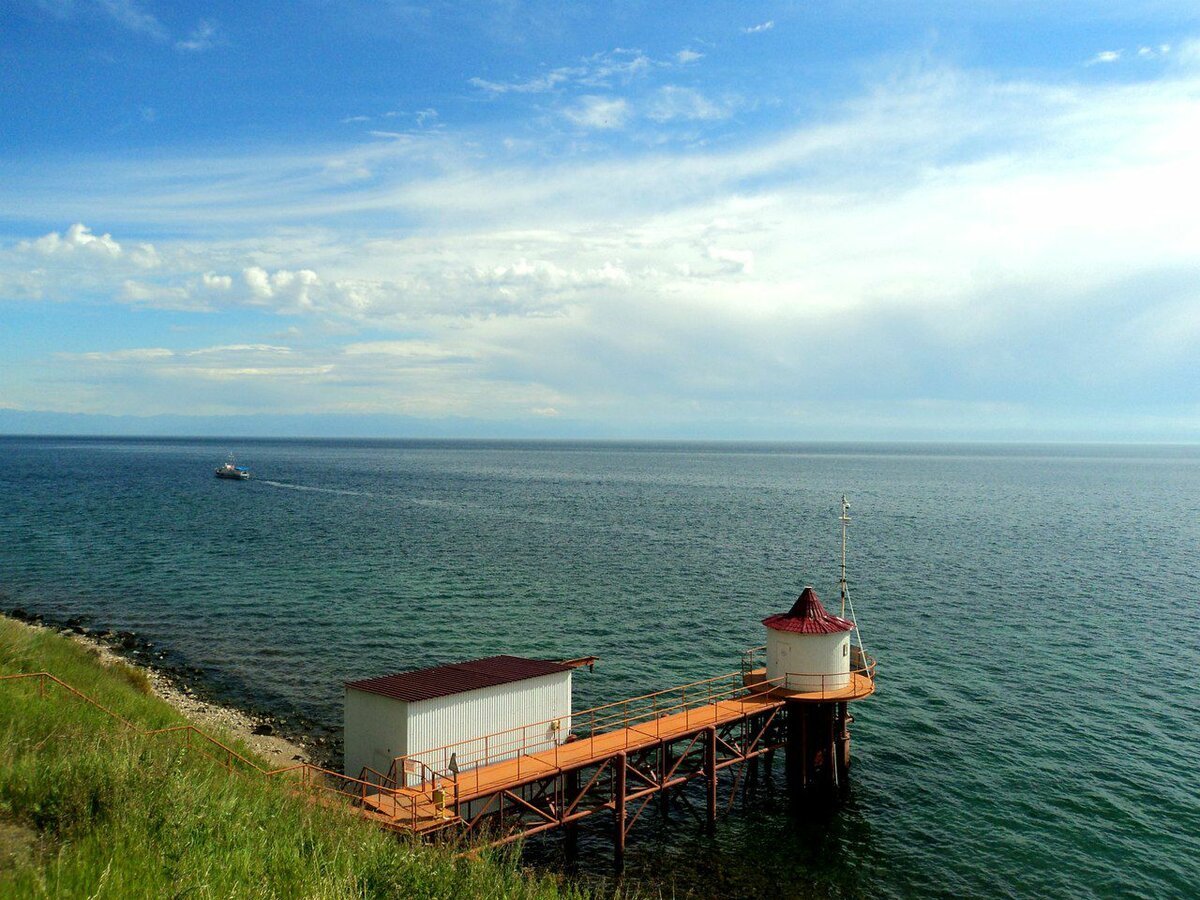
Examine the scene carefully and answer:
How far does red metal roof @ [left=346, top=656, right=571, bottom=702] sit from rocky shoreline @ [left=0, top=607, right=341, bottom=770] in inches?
221

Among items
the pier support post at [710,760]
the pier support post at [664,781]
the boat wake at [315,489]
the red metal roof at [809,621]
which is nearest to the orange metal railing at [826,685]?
the red metal roof at [809,621]

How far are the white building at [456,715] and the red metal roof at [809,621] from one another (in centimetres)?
864

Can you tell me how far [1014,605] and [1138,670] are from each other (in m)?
14.0

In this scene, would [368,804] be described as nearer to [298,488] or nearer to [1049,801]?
[1049,801]

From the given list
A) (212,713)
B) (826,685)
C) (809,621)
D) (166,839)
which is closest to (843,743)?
(826,685)

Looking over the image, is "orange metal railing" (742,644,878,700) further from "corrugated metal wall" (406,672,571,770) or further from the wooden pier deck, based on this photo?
"corrugated metal wall" (406,672,571,770)

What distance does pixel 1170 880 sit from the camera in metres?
24.4

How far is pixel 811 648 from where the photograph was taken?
3162 cm

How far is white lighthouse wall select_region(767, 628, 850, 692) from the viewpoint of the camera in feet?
104

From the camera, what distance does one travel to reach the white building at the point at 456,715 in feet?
85.0

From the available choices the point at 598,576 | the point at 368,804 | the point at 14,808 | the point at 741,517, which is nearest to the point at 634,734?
the point at 368,804

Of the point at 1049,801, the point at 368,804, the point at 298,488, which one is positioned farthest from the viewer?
the point at 298,488

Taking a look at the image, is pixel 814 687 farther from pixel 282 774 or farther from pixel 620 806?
pixel 282 774

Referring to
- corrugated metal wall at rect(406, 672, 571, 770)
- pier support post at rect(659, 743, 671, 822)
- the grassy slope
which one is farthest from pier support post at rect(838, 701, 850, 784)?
the grassy slope
